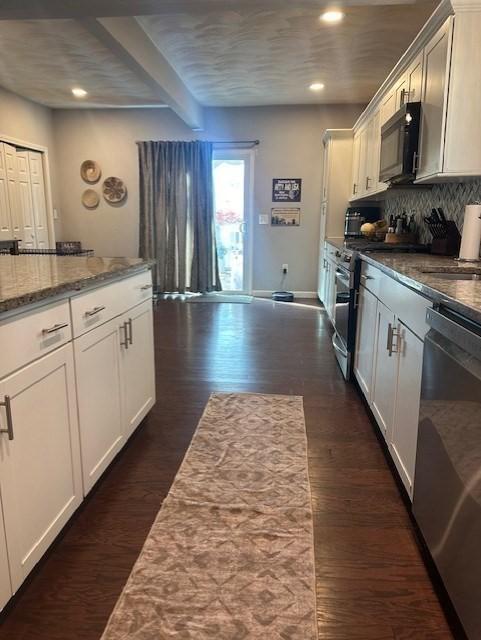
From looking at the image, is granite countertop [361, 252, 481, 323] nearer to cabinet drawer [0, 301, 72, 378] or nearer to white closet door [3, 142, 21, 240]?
cabinet drawer [0, 301, 72, 378]

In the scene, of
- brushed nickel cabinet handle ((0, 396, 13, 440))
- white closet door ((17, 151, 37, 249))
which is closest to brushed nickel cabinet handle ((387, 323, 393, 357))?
brushed nickel cabinet handle ((0, 396, 13, 440))

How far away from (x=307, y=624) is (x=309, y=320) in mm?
4062

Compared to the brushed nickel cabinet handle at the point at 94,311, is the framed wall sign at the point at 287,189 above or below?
above

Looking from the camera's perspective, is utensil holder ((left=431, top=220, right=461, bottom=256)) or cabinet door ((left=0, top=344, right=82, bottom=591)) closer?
cabinet door ((left=0, top=344, right=82, bottom=591))

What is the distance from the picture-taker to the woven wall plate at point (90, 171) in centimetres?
667

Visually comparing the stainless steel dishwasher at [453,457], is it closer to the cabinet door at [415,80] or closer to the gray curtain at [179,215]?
the cabinet door at [415,80]

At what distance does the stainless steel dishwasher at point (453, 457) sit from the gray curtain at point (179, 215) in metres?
5.23

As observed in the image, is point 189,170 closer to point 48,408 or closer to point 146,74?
point 146,74

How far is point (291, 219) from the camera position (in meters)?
6.51

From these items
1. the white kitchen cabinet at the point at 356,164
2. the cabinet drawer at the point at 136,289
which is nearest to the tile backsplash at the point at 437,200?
the white kitchen cabinet at the point at 356,164

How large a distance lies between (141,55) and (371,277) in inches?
105

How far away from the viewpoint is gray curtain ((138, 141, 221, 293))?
20.9ft

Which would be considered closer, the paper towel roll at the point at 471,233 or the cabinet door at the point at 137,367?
the cabinet door at the point at 137,367

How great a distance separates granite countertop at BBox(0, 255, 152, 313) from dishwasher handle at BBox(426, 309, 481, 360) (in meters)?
1.20
